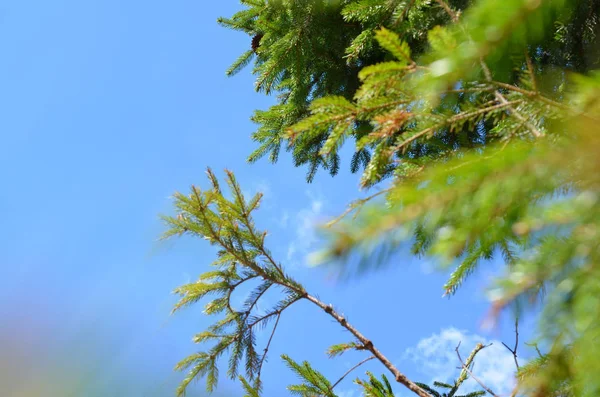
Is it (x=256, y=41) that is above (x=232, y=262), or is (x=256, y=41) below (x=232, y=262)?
above

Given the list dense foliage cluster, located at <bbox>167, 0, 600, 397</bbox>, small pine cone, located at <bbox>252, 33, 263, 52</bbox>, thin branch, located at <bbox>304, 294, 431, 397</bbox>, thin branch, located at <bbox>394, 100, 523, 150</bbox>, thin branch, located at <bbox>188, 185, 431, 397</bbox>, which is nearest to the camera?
dense foliage cluster, located at <bbox>167, 0, 600, 397</bbox>

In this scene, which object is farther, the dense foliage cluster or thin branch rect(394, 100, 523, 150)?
thin branch rect(394, 100, 523, 150)

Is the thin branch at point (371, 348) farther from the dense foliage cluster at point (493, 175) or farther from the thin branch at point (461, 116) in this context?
the thin branch at point (461, 116)

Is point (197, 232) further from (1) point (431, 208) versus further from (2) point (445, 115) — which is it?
Result: (1) point (431, 208)

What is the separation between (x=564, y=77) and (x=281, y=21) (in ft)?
5.84

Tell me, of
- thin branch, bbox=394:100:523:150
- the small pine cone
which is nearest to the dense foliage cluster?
thin branch, bbox=394:100:523:150

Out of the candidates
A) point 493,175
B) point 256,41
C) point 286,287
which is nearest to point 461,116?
point 493,175

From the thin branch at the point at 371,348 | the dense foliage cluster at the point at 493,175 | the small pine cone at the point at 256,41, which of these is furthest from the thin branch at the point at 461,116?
the small pine cone at the point at 256,41

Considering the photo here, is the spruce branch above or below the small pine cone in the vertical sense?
below

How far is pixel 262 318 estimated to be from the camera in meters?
2.40

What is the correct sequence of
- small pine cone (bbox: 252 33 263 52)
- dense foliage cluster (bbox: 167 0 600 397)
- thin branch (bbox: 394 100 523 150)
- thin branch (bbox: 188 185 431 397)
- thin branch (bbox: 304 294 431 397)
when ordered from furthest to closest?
small pine cone (bbox: 252 33 263 52) → thin branch (bbox: 188 185 431 397) → thin branch (bbox: 304 294 431 397) → thin branch (bbox: 394 100 523 150) → dense foliage cluster (bbox: 167 0 600 397)

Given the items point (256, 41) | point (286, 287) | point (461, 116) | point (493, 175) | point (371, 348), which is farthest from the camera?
point (256, 41)

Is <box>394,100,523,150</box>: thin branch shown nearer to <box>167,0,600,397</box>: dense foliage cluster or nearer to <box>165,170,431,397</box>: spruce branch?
<box>167,0,600,397</box>: dense foliage cluster

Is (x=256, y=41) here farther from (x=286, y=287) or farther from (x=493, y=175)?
(x=493, y=175)
